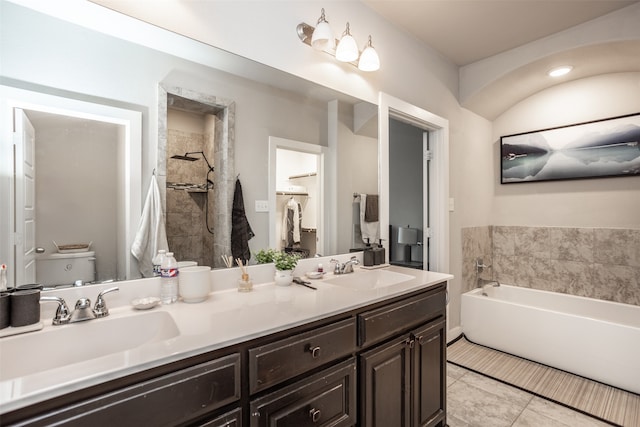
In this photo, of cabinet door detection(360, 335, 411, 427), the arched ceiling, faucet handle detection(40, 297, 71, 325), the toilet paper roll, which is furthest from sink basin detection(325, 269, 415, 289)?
the arched ceiling

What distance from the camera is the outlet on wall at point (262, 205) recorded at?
5.45 feet

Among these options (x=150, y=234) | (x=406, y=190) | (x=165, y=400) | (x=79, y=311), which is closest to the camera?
(x=165, y=400)

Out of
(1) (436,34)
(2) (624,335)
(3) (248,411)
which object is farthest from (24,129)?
(2) (624,335)

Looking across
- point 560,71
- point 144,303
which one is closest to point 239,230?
point 144,303

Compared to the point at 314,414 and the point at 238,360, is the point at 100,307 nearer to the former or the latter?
the point at 238,360

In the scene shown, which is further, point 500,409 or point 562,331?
point 562,331

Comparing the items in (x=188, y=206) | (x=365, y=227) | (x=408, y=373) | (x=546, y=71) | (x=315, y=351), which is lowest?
(x=408, y=373)

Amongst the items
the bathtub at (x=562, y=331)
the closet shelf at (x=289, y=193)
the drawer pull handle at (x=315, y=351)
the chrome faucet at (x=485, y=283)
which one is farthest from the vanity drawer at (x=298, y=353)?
the chrome faucet at (x=485, y=283)

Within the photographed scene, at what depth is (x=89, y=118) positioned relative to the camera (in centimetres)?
→ 117

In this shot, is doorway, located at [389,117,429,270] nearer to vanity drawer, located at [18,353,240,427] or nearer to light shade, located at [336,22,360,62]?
light shade, located at [336,22,360,62]

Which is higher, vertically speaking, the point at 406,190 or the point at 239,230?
the point at 406,190

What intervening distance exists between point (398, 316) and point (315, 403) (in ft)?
1.84

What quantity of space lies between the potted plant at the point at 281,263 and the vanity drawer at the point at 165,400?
0.66 m

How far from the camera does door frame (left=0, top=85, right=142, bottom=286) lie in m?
1.01
